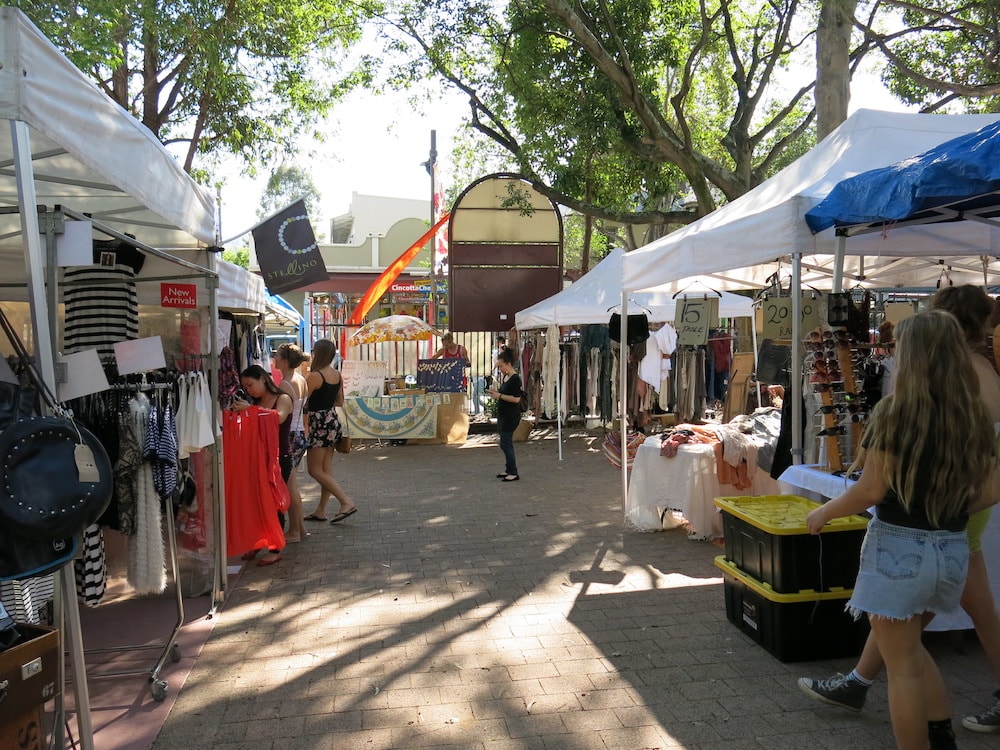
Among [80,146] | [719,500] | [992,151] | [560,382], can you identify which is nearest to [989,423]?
[992,151]

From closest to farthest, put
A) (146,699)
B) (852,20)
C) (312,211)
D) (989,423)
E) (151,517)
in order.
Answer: (989,423), (146,699), (151,517), (852,20), (312,211)

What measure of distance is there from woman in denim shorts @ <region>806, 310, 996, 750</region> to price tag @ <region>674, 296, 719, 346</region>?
4.49 m

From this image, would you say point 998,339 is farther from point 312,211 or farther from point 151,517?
point 312,211

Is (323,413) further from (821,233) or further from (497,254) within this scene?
(497,254)

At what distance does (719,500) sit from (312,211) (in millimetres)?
57863

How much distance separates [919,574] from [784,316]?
8.23ft

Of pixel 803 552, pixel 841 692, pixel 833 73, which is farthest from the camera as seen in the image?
pixel 833 73

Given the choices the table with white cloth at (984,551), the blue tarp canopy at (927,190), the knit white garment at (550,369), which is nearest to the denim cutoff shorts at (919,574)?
the table with white cloth at (984,551)

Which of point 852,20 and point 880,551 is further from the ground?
point 852,20

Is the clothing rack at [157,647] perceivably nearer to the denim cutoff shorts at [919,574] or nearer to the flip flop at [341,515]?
the flip flop at [341,515]

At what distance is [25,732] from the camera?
2.25 meters

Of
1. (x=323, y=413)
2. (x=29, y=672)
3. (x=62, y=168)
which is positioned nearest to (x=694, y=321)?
(x=323, y=413)

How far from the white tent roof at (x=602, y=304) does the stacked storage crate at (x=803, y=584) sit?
613 cm

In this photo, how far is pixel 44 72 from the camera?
2.46 metres
